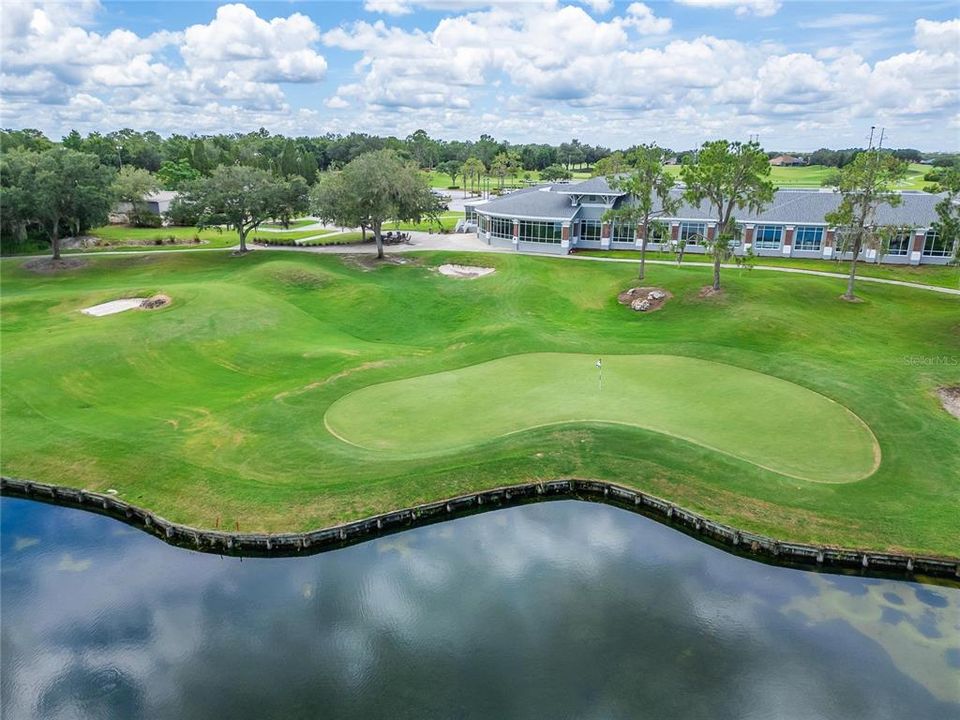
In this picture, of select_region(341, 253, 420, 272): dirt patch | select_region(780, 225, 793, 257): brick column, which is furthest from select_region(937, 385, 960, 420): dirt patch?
select_region(341, 253, 420, 272): dirt patch

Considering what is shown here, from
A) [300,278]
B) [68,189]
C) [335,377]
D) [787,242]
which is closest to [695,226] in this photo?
[787,242]

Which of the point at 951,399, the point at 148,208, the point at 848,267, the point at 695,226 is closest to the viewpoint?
the point at 951,399

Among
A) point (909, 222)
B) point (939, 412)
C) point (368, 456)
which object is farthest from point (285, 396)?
point (909, 222)

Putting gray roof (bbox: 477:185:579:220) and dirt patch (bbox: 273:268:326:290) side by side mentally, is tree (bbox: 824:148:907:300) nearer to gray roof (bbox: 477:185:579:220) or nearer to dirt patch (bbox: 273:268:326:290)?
gray roof (bbox: 477:185:579:220)

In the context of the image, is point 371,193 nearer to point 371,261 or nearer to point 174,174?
point 371,261

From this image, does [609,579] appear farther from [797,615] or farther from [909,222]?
[909,222]

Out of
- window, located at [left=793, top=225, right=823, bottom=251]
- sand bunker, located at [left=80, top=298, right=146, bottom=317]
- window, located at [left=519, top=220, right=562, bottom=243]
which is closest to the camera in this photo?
sand bunker, located at [left=80, top=298, right=146, bottom=317]
